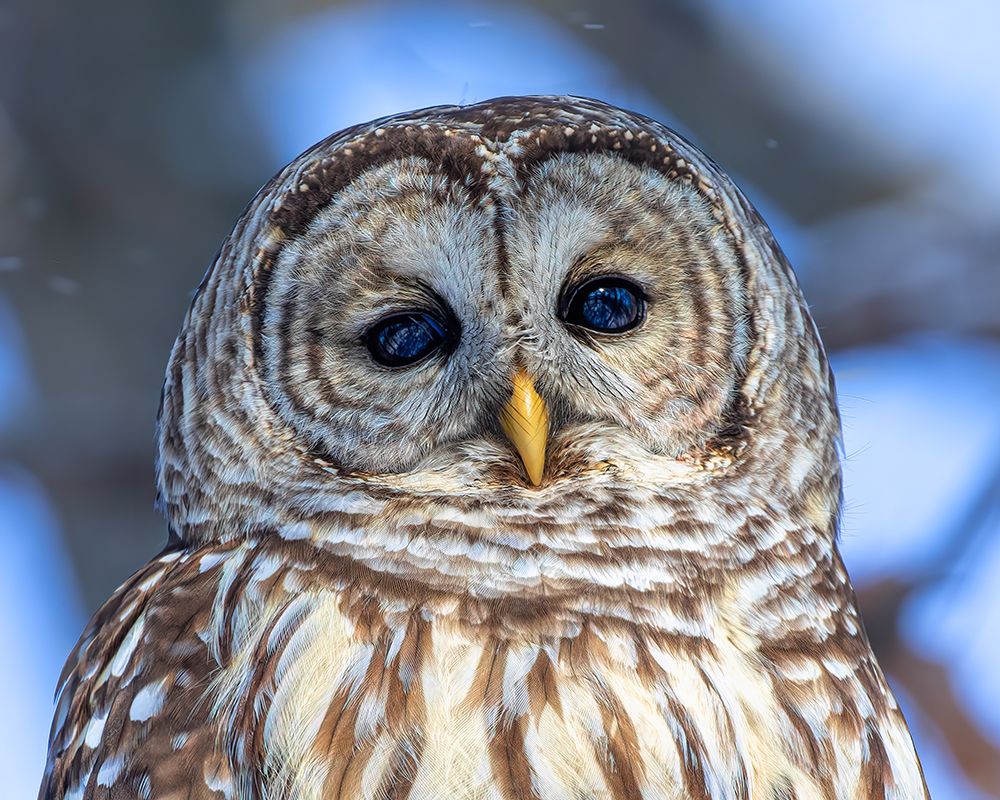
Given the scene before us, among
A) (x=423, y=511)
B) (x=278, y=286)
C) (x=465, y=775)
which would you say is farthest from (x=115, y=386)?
(x=465, y=775)

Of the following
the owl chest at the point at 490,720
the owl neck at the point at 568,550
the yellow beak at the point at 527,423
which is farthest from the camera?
the yellow beak at the point at 527,423

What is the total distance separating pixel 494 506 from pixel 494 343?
345 mm

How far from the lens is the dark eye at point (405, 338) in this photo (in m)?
2.58

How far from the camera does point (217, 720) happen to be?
85.4 inches

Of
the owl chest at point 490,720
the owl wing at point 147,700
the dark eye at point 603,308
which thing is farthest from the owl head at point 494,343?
the owl chest at point 490,720

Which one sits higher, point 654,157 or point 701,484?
point 654,157

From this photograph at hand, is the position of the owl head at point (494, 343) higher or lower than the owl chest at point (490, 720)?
higher

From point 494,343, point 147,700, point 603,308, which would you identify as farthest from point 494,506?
point 147,700

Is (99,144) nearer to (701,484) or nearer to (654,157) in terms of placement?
(654,157)

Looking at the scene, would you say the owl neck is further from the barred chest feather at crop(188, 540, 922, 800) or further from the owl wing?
the owl wing

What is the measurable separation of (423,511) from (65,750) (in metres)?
0.88

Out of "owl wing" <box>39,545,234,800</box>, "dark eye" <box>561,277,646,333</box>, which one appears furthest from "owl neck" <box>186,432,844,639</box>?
"dark eye" <box>561,277,646,333</box>

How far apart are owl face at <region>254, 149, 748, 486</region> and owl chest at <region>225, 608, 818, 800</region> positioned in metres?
0.42

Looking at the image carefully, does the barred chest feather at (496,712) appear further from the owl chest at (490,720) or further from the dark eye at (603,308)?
the dark eye at (603,308)
